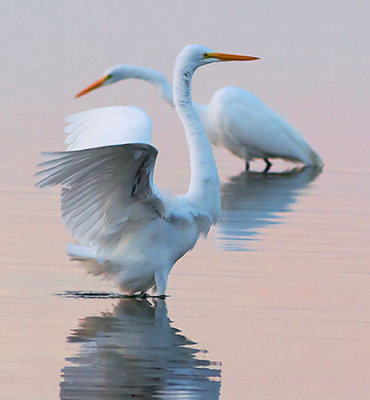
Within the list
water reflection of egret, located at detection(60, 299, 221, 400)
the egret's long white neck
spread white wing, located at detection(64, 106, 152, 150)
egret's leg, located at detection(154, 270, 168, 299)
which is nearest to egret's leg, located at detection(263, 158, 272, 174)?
spread white wing, located at detection(64, 106, 152, 150)

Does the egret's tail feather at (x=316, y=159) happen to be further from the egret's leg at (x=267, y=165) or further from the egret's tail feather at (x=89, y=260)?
the egret's tail feather at (x=89, y=260)

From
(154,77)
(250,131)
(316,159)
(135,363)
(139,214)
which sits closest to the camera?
(135,363)

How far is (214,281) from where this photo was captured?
9266 mm

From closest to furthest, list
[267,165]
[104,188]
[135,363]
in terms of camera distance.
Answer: [135,363]
[104,188]
[267,165]

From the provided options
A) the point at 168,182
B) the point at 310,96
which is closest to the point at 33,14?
the point at 310,96

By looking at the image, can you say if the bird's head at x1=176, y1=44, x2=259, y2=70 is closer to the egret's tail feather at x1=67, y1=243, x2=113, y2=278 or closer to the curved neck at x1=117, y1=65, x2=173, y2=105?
the egret's tail feather at x1=67, y1=243, x2=113, y2=278

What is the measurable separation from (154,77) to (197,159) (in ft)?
19.7

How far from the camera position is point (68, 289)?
8.95 metres

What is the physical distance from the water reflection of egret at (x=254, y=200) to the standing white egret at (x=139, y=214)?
1298 millimetres

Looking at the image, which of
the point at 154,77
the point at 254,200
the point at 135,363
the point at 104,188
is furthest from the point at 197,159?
the point at 154,77

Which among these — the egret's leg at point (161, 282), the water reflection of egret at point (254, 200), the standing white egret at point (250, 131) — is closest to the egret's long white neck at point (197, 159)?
the egret's leg at point (161, 282)

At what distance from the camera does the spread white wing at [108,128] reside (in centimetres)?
938

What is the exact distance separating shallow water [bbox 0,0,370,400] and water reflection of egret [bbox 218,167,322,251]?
0.06ft

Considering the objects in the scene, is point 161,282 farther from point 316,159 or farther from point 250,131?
point 250,131
